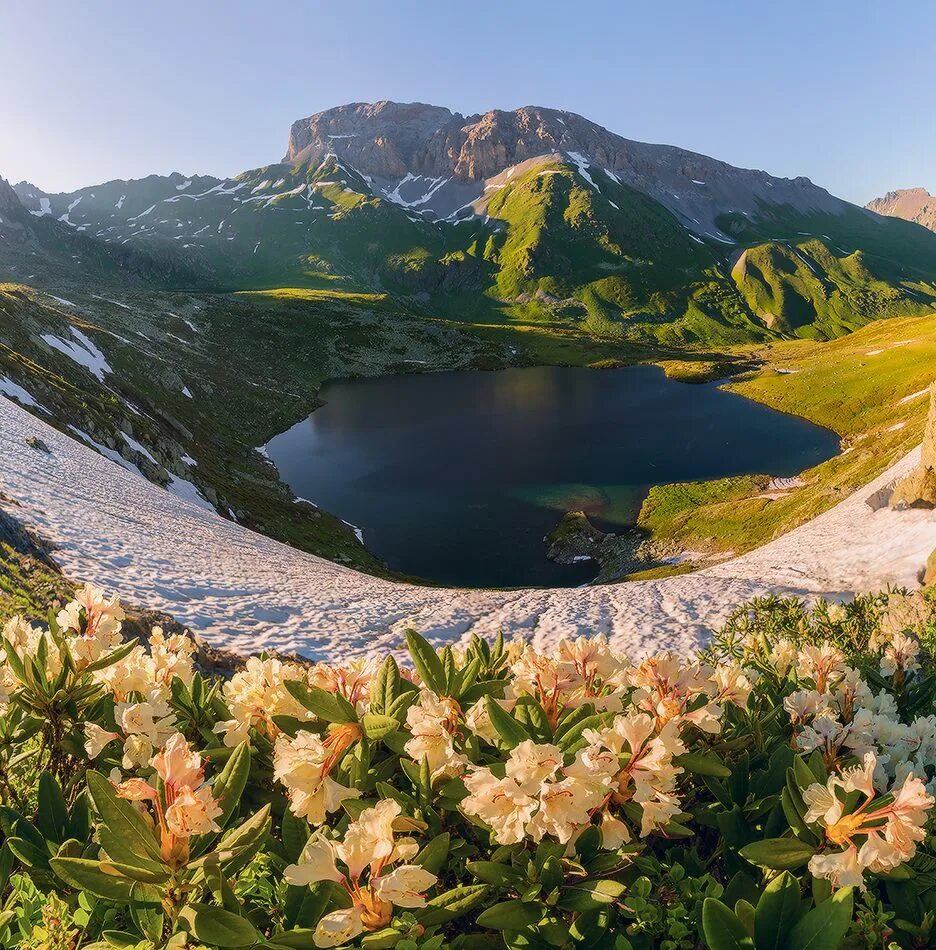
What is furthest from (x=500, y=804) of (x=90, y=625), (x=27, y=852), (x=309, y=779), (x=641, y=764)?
(x=90, y=625)

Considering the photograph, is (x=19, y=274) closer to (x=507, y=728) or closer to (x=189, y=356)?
(x=189, y=356)

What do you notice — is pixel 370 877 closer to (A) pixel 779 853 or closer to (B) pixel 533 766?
(B) pixel 533 766

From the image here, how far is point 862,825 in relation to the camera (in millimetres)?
2105

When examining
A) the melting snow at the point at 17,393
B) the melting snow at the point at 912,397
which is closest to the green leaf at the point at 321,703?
the melting snow at the point at 17,393

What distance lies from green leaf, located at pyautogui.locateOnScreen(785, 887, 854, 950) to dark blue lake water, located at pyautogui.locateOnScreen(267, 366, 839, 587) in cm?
3356

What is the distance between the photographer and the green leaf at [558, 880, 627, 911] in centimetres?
204

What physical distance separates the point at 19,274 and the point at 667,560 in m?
199

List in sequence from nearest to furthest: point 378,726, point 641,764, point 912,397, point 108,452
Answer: point 641,764 < point 378,726 < point 108,452 < point 912,397

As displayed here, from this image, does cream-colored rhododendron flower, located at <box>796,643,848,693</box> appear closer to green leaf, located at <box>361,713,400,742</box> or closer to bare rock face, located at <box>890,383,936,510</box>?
green leaf, located at <box>361,713,400,742</box>

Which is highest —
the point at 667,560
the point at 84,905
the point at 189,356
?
the point at 189,356

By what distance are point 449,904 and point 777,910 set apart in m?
1.20

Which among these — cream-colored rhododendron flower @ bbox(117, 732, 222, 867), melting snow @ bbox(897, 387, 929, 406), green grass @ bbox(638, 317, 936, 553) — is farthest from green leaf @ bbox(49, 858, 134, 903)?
melting snow @ bbox(897, 387, 929, 406)

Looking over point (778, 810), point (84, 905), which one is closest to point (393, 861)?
point (84, 905)

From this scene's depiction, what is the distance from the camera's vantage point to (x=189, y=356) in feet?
262
